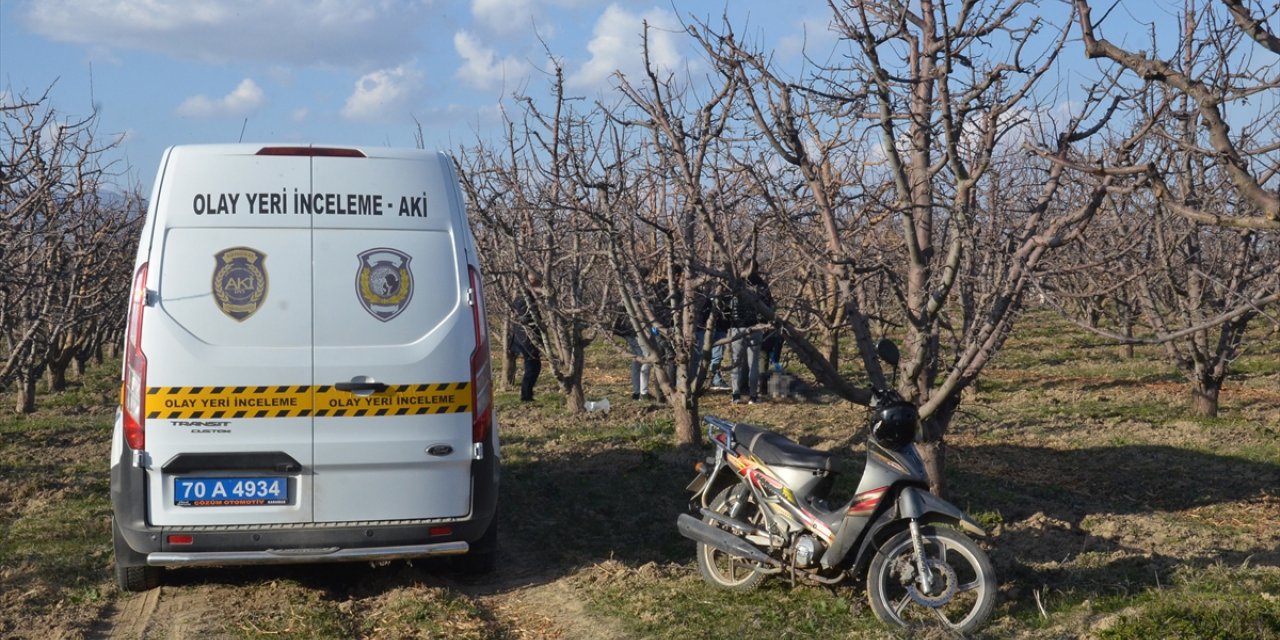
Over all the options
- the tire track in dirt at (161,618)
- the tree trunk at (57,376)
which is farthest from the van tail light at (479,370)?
the tree trunk at (57,376)

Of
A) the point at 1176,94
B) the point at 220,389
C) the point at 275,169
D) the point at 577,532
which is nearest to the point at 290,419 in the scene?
the point at 220,389

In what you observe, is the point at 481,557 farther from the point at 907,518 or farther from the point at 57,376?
the point at 57,376

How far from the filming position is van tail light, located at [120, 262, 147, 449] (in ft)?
19.6

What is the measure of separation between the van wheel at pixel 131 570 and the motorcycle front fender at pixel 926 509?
373 centimetres

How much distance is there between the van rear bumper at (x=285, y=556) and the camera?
6008mm

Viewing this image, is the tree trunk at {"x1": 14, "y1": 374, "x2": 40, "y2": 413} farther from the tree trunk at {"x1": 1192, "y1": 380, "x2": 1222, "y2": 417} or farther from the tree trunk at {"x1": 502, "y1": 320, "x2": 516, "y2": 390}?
the tree trunk at {"x1": 1192, "y1": 380, "x2": 1222, "y2": 417}

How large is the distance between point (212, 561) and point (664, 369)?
5.16 metres

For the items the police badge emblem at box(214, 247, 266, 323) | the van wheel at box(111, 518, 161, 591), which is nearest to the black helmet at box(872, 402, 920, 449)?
the police badge emblem at box(214, 247, 266, 323)

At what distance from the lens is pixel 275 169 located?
6.37 metres

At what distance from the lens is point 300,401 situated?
6.09 m

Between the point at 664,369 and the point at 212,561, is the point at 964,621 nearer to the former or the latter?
the point at 212,561

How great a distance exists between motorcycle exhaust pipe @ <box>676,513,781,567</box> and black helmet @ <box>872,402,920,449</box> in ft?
2.68

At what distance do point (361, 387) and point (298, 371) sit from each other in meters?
0.31

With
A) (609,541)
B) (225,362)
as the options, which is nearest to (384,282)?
(225,362)
